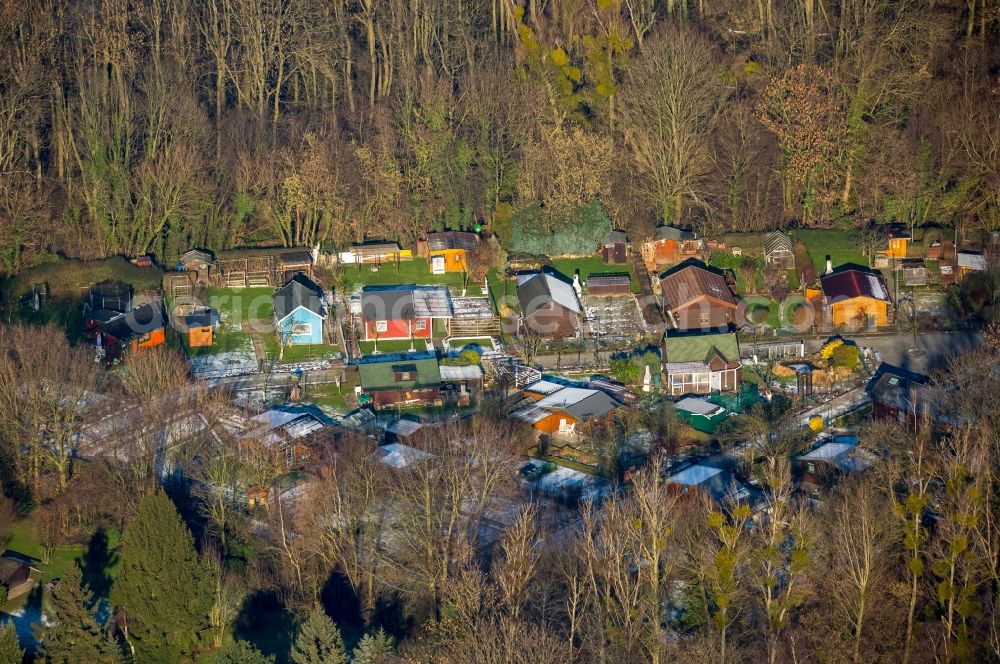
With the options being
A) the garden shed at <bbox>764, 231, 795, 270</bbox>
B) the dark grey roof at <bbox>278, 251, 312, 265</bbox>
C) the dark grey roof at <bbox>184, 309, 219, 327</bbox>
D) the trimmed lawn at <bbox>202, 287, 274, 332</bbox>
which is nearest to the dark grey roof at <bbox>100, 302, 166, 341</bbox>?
the dark grey roof at <bbox>184, 309, 219, 327</bbox>

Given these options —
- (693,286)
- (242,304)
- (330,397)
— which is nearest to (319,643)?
(330,397)

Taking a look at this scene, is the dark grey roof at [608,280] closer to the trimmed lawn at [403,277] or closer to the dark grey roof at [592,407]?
the trimmed lawn at [403,277]

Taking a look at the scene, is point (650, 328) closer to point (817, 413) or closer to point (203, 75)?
point (817, 413)

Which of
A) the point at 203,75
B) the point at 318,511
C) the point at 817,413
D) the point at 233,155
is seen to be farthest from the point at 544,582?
the point at 203,75

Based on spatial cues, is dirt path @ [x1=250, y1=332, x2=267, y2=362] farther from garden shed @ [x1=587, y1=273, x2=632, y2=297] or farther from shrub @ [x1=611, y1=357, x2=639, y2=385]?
garden shed @ [x1=587, y1=273, x2=632, y2=297]

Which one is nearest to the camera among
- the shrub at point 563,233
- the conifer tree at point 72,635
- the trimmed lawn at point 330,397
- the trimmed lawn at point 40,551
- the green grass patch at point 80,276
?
the conifer tree at point 72,635

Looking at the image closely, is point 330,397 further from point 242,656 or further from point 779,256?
point 779,256

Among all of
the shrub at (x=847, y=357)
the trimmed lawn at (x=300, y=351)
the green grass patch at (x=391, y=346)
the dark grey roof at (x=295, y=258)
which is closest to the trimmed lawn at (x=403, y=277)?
the dark grey roof at (x=295, y=258)
